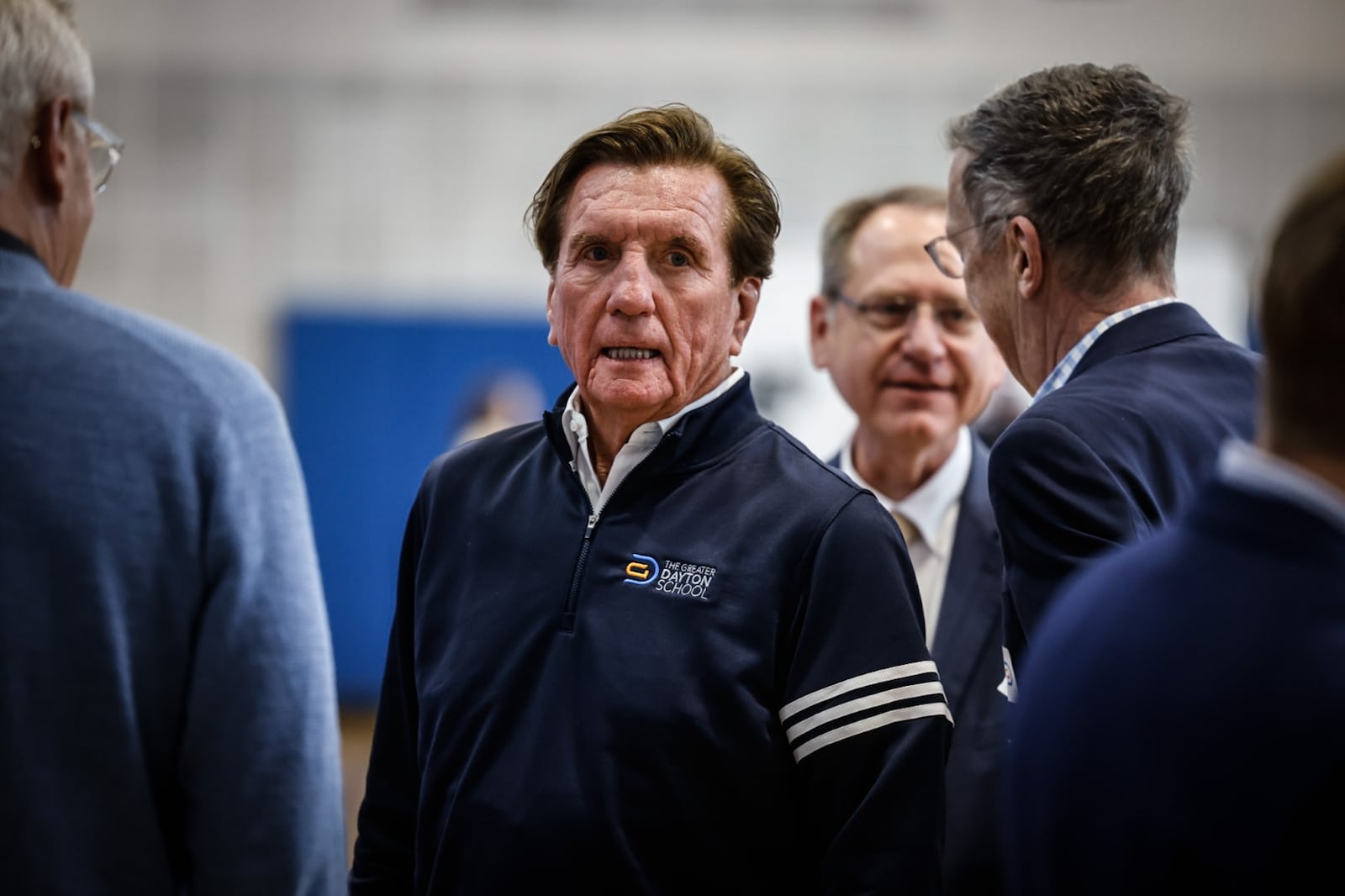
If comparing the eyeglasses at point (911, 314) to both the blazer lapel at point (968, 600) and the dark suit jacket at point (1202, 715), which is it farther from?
the dark suit jacket at point (1202, 715)

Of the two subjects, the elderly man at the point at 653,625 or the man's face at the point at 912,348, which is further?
the man's face at the point at 912,348

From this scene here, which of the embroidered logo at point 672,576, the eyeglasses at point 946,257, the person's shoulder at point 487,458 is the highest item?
the eyeglasses at point 946,257

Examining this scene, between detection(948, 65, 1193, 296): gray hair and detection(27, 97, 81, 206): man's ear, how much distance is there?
3.80 ft

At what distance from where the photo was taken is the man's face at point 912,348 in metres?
2.51

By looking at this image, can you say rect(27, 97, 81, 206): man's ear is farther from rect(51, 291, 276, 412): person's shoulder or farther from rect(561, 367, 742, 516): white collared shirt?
rect(561, 367, 742, 516): white collared shirt

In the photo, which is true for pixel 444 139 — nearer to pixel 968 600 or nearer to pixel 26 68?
pixel 968 600

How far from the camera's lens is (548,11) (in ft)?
26.0

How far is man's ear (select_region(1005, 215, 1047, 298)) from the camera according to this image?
5.69ft

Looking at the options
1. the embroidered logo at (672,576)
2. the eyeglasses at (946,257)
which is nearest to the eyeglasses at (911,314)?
the eyeglasses at (946,257)

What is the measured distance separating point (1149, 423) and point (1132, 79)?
0.52 meters

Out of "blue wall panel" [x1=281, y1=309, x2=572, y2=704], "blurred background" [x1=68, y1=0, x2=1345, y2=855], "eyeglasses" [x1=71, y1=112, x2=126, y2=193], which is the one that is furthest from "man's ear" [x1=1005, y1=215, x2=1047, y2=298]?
"blue wall panel" [x1=281, y1=309, x2=572, y2=704]

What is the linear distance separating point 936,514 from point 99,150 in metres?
1.52

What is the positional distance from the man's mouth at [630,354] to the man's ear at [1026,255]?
49cm

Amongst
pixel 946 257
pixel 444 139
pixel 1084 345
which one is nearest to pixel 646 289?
pixel 1084 345
